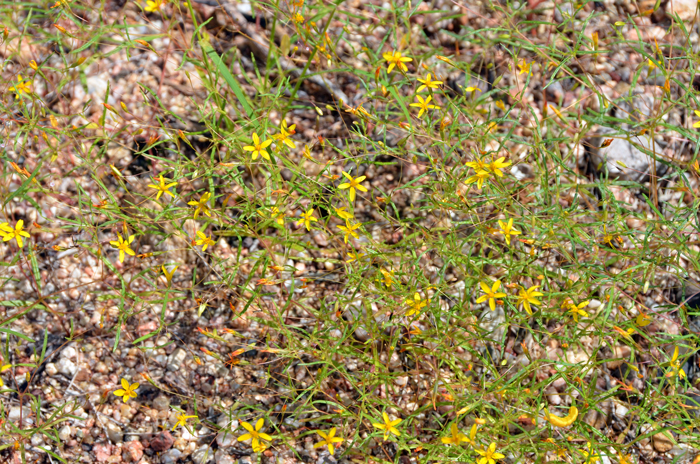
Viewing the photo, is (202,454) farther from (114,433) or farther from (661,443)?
(661,443)

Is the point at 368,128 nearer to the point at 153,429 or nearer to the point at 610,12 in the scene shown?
the point at 610,12

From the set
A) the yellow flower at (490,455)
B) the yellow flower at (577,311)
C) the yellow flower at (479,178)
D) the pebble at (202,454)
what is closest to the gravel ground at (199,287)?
the pebble at (202,454)

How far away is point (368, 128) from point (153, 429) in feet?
6.12

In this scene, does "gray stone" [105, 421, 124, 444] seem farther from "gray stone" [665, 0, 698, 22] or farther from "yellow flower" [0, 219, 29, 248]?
"gray stone" [665, 0, 698, 22]

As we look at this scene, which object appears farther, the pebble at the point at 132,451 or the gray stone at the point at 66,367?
the gray stone at the point at 66,367

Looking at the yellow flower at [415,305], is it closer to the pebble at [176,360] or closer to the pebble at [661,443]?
the pebble at [176,360]

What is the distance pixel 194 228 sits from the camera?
2.84 m

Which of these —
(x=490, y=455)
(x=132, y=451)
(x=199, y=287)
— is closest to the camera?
(x=490, y=455)

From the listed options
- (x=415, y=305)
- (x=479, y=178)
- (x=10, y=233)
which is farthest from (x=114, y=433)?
(x=479, y=178)

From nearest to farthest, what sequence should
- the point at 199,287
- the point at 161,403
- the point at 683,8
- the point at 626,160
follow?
the point at 161,403, the point at 199,287, the point at 626,160, the point at 683,8

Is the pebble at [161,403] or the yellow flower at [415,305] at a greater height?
the yellow flower at [415,305]

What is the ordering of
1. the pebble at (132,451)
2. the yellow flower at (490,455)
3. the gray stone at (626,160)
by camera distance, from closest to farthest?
A: 1. the yellow flower at (490,455)
2. the pebble at (132,451)
3. the gray stone at (626,160)

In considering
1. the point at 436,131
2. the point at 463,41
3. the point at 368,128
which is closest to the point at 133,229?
the point at 368,128

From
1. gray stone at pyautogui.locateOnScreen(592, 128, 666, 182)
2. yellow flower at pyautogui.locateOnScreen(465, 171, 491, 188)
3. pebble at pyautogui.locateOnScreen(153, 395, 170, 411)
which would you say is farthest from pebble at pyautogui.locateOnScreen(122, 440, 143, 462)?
gray stone at pyautogui.locateOnScreen(592, 128, 666, 182)
